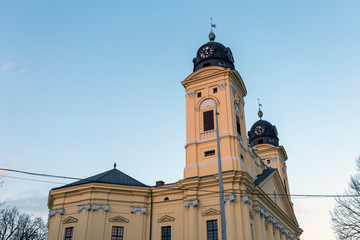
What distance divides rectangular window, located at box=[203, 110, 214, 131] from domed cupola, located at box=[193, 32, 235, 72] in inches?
214

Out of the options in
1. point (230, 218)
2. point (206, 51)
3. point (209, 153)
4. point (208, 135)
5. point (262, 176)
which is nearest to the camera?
point (230, 218)

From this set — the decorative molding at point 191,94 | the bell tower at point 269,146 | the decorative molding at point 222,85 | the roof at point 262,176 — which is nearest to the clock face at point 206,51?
the decorative molding at point 222,85

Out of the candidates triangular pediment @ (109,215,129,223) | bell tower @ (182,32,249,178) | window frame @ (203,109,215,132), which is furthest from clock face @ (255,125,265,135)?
triangular pediment @ (109,215,129,223)

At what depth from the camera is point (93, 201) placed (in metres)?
28.0

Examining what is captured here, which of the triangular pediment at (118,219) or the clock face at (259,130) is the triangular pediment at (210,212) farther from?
the clock face at (259,130)

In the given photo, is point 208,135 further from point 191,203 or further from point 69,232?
point 69,232

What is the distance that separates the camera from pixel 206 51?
113 feet

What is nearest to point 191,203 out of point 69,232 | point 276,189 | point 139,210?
point 139,210

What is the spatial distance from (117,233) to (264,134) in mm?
29036

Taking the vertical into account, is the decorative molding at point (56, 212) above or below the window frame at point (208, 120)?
below

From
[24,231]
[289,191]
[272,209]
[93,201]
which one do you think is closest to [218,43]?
[272,209]

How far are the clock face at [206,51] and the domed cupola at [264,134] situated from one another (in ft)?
65.6

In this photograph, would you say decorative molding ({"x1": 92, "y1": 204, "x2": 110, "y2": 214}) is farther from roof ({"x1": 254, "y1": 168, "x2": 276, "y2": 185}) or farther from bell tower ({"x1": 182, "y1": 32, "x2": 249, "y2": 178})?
roof ({"x1": 254, "y1": 168, "x2": 276, "y2": 185})

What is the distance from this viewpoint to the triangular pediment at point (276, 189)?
33.2 m
